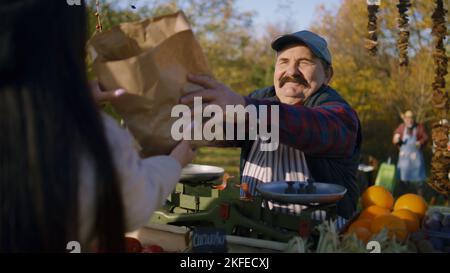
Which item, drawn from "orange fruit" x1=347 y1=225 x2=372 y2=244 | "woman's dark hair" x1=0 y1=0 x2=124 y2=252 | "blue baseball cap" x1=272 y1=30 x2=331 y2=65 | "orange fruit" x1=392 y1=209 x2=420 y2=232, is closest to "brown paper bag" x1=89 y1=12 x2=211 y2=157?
"woman's dark hair" x1=0 y1=0 x2=124 y2=252

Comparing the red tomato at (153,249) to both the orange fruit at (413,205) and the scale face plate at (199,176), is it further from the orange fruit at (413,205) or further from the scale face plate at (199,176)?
the orange fruit at (413,205)

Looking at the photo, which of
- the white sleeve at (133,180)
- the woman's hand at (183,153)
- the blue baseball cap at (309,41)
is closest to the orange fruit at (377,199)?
the blue baseball cap at (309,41)

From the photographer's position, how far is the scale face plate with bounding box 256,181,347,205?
207cm

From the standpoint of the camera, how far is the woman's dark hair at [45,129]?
48.2 inches

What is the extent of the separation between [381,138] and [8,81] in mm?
11146

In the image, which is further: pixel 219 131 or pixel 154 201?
pixel 219 131

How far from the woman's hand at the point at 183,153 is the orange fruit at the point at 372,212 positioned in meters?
0.81

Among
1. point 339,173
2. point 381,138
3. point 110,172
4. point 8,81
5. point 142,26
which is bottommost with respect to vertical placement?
point 381,138

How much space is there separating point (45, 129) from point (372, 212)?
1.42 m

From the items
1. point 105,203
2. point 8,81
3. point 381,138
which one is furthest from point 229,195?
point 381,138

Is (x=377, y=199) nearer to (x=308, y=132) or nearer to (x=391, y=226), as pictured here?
(x=391, y=226)

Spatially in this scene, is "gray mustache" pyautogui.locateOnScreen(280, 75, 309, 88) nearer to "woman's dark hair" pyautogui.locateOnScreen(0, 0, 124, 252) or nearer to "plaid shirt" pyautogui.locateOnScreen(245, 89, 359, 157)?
"plaid shirt" pyautogui.locateOnScreen(245, 89, 359, 157)

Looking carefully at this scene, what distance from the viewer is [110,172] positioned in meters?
1.31
